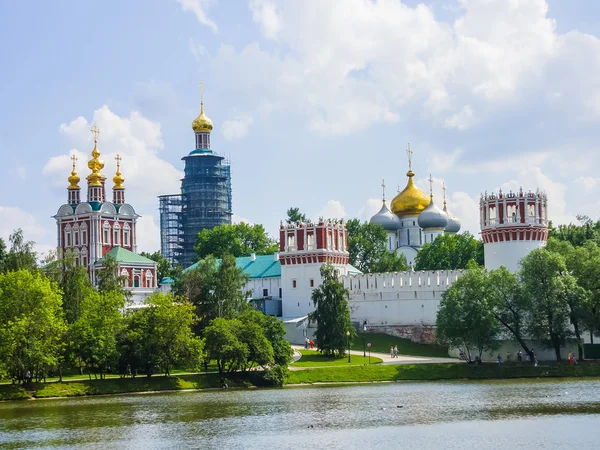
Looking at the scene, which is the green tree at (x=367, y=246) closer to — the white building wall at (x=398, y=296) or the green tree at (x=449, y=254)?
the green tree at (x=449, y=254)

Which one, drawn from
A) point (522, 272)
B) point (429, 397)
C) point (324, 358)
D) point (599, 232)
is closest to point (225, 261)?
point (324, 358)

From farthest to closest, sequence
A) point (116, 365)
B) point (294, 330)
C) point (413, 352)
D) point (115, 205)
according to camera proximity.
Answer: point (115, 205) → point (294, 330) → point (413, 352) → point (116, 365)

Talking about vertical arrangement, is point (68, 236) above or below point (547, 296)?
above

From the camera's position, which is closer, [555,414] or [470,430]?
[470,430]

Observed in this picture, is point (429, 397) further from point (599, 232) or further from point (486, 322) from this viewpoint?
point (599, 232)

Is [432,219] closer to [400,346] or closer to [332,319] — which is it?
[400,346]

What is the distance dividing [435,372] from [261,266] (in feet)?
92.6

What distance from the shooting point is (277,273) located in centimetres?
8150

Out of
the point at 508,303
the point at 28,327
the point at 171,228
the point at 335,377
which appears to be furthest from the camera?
the point at 171,228

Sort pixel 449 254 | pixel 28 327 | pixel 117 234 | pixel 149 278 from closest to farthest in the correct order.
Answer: pixel 28 327, pixel 449 254, pixel 149 278, pixel 117 234

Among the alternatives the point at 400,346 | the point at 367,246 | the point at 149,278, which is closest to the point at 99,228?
the point at 149,278

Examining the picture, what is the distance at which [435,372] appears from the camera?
189 ft

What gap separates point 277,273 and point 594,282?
28.5 metres

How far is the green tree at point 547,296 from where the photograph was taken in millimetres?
57438
